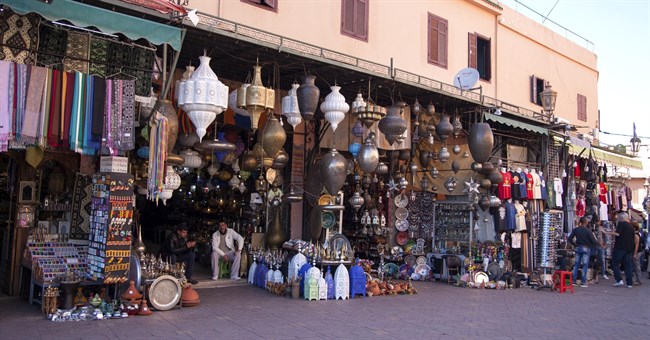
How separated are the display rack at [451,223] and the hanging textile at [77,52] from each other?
7826mm

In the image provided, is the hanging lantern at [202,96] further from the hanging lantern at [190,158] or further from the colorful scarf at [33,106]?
the hanging lantern at [190,158]

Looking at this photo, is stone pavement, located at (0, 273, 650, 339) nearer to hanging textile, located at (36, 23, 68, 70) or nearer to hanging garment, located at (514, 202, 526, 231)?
hanging garment, located at (514, 202, 526, 231)

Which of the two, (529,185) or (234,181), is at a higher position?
(529,185)

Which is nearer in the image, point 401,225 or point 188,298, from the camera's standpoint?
point 188,298


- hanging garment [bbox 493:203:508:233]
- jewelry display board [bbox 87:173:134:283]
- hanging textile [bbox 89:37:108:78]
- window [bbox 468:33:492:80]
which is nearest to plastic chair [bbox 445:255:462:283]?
hanging garment [bbox 493:203:508:233]

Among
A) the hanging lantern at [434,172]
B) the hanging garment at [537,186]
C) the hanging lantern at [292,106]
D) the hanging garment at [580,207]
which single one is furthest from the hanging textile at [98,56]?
the hanging garment at [580,207]

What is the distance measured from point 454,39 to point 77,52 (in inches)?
369

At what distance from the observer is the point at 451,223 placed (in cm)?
1176

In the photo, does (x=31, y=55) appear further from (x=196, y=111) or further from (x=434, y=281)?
(x=434, y=281)

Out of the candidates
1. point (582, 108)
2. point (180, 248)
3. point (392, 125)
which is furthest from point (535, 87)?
point (180, 248)

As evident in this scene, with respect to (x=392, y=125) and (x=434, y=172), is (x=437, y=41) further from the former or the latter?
(x=392, y=125)

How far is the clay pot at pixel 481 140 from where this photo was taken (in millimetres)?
9719

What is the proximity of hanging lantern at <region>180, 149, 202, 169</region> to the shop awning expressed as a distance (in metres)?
9.21

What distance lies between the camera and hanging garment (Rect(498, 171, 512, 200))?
37.1 feet
